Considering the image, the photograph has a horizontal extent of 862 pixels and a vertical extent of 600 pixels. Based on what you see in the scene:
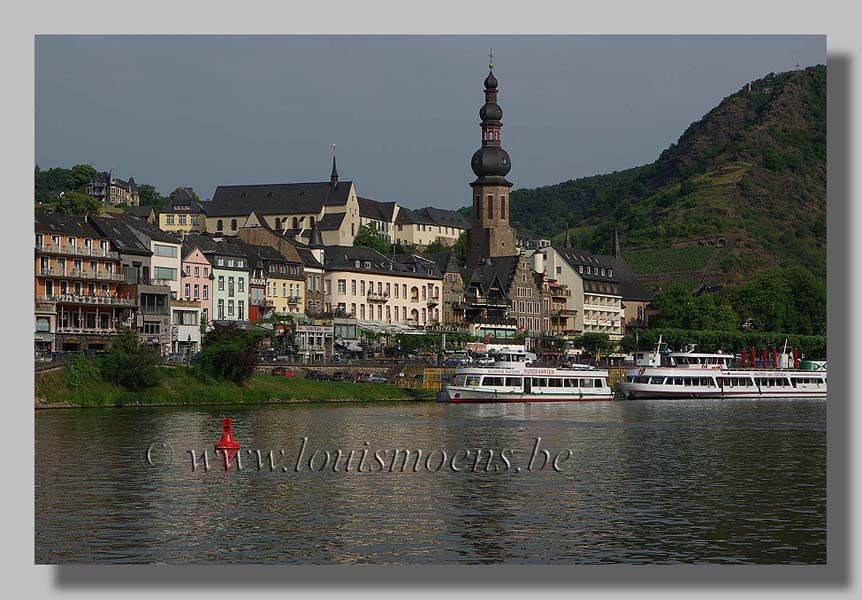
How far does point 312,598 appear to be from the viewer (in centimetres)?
2277

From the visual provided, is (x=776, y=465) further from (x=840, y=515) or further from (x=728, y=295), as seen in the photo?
(x=728, y=295)

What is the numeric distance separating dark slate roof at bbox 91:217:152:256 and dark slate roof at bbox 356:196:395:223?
268 ft

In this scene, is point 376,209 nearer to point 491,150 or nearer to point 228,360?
point 491,150

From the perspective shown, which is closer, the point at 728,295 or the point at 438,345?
the point at 438,345

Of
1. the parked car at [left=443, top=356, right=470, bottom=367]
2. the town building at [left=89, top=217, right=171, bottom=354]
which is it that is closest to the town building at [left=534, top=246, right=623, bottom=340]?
the parked car at [left=443, top=356, right=470, bottom=367]

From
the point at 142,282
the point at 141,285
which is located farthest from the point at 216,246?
the point at 141,285

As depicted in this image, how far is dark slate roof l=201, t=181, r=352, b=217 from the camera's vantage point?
6949 inches

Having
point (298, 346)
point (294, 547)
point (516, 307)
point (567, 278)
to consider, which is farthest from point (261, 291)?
point (294, 547)

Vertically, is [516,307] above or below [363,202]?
below

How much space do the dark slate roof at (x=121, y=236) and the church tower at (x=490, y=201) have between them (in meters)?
68.1

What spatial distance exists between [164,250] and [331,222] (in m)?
69.1

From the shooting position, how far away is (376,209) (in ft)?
635

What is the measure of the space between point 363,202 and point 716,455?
14253 cm

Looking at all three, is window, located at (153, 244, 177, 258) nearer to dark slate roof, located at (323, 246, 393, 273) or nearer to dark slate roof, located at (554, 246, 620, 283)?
dark slate roof, located at (323, 246, 393, 273)
